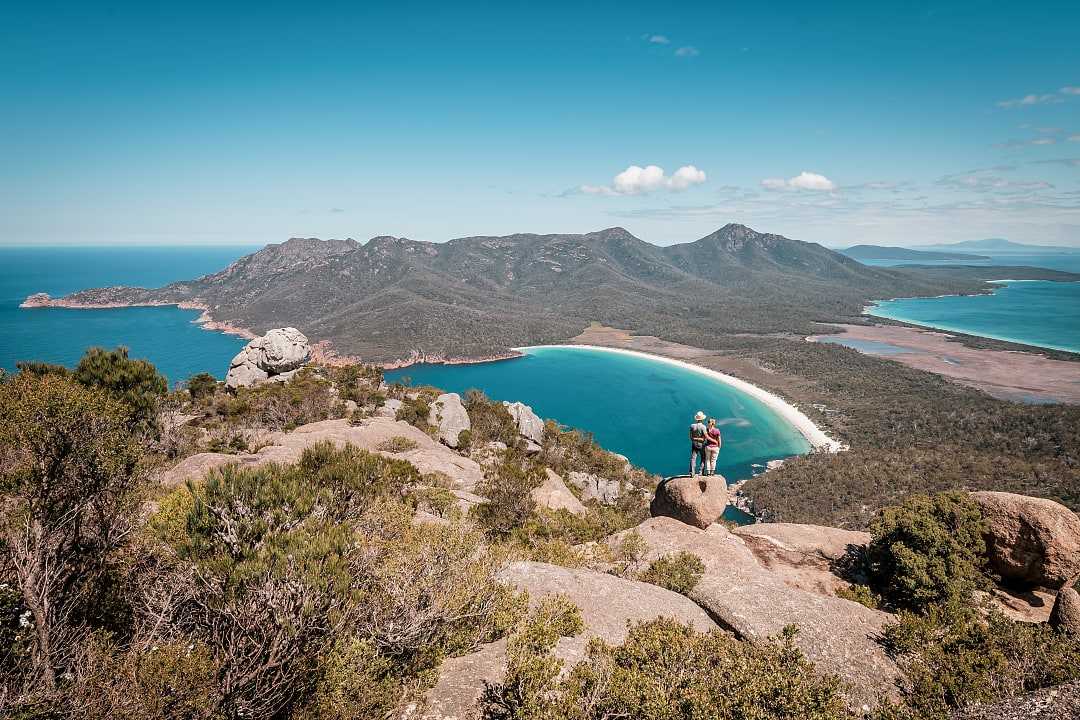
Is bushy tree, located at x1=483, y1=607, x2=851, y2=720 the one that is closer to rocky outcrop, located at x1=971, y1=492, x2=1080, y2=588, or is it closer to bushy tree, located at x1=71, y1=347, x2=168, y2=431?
rocky outcrop, located at x1=971, y1=492, x2=1080, y2=588

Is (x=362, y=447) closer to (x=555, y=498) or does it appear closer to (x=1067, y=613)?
(x=555, y=498)

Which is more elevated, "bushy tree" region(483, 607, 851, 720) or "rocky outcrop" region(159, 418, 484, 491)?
"bushy tree" region(483, 607, 851, 720)

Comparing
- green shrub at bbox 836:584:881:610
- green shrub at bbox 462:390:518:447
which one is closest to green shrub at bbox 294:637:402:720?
green shrub at bbox 836:584:881:610

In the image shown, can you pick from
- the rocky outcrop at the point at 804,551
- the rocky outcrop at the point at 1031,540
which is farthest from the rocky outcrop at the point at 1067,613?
the rocky outcrop at the point at 804,551

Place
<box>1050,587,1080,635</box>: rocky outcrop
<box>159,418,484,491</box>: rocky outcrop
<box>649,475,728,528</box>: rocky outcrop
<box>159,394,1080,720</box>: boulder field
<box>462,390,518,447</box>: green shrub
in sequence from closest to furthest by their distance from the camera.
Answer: <box>159,394,1080,720</box>: boulder field
<box>1050,587,1080,635</box>: rocky outcrop
<box>649,475,728,528</box>: rocky outcrop
<box>159,418,484,491</box>: rocky outcrop
<box>462,390,518,447</box>: green shrub

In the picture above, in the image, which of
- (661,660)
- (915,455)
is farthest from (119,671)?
(915,455)

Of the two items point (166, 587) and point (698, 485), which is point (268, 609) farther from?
point (698, 485)
